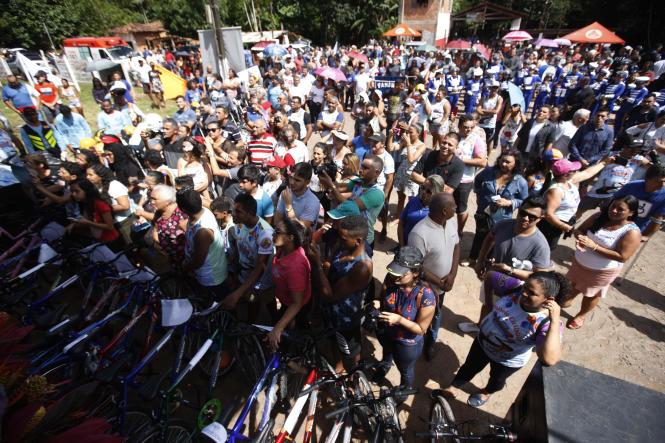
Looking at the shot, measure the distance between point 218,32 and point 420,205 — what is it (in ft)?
33.1

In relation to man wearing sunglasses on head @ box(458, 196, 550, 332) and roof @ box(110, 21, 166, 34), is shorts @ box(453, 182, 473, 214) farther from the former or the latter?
roof @ box(110, 21, 166, 34)

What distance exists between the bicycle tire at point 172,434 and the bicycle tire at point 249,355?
0.77 m

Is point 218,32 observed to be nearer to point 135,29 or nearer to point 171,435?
point 171,435

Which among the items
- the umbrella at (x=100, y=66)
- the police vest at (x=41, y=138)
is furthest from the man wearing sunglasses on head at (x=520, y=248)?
the umbrella at (x=100, y=66)

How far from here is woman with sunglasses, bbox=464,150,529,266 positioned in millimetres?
4074

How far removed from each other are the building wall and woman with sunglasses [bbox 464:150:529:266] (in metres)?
37.9

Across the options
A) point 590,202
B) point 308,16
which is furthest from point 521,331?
point 308,16

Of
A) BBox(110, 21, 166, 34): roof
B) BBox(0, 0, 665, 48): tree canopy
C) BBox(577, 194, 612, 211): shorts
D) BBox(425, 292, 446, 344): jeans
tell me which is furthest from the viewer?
BBox(110, 21, 166, 34): roof

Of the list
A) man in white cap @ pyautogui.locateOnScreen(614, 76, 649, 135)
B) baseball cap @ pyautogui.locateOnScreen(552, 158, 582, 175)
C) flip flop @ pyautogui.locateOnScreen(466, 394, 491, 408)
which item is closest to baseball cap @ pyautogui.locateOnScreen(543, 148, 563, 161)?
baseball cap @ pyautogui.locateOnScreen(552, 158, 582, 175)

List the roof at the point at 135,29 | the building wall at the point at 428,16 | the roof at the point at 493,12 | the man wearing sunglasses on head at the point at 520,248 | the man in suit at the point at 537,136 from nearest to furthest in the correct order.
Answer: the man wearing sunglasses on head at the point at 520,248 → the man in suit at the point at 537,136 → the roof at the point at 493,12 → the roof at the point at 135,29 → the building wall at the point at 428,16

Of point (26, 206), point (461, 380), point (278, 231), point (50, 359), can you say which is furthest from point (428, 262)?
point (26, 206)

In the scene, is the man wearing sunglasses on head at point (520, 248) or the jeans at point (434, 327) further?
the jeans at point (434, 327)

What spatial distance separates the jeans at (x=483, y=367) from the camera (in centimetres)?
271

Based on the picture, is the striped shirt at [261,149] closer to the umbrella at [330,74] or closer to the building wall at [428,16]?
the umbrella at [330,74]
